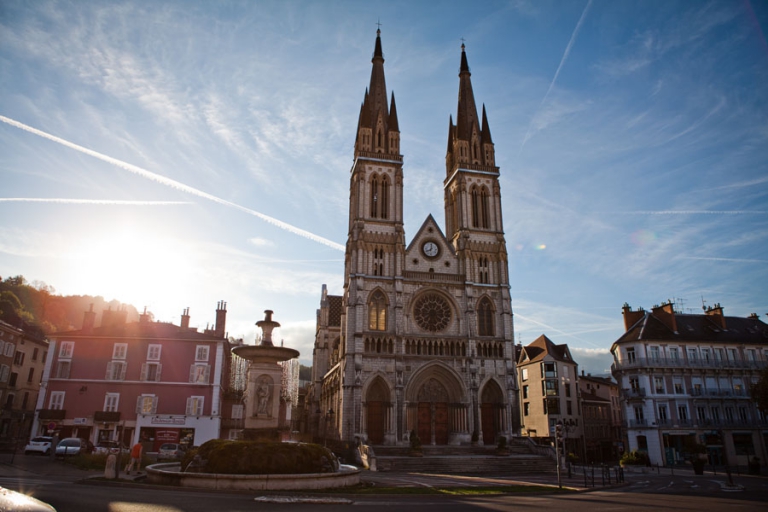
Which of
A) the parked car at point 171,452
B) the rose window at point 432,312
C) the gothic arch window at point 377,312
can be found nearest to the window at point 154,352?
the parked car at point 171,452

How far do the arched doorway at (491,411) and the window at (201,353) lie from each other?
78.5ft

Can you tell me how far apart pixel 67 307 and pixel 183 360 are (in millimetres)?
51099

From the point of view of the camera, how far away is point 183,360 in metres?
41.9

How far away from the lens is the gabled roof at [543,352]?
186 feet

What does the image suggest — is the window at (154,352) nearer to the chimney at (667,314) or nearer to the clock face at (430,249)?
the clock face at (430,249)

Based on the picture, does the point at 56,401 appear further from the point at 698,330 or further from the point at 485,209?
the point at 698,330

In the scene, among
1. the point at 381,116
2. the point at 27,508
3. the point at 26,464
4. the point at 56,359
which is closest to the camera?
the point at 27,508

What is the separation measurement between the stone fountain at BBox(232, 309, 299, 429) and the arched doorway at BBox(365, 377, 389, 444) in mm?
24128

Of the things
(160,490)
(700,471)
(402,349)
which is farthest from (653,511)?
(402,349)

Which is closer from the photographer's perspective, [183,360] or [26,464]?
[26,464]

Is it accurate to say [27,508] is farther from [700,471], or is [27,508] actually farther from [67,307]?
[67,307]

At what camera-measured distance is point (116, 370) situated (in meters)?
41.3

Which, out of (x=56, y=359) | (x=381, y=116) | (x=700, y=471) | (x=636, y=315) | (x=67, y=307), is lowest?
(x=700, y=471)

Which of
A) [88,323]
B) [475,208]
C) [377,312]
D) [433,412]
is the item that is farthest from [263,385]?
[475,208]
